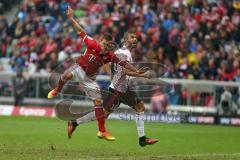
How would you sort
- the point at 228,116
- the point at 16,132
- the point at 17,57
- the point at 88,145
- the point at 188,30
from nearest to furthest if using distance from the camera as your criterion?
the point at 88,145 < the point at 16,132 < the point at 228,116 < the point at 188,30 < the point at 17,57

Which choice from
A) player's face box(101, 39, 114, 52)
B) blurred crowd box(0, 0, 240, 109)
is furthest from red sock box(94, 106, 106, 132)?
blurred crowd box(0, 0, 240, 109)

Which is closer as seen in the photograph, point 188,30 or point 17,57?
point 188,30

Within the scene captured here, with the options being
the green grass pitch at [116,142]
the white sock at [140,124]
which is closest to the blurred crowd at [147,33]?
the green grass pitch at [116,142]

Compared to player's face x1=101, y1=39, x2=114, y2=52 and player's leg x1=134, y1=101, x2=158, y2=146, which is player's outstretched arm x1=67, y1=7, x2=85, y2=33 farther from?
player's leg x1=134, y1=101, x2=158, y2=146

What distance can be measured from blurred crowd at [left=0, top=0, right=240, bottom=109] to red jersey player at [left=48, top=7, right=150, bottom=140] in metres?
8.21

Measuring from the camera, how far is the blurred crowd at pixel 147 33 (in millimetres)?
27828

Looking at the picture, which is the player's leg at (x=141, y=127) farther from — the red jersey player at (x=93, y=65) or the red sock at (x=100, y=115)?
the red sock at (x=100, y=115)

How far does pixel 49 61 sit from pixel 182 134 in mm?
10723

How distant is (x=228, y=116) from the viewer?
2609 centimetres

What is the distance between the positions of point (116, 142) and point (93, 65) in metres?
2.71

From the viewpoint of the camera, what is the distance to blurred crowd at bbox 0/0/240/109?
27828mm

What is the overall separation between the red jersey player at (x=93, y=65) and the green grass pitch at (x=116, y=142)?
735 mm

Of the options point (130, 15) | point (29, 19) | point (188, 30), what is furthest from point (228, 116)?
point (29, 19)

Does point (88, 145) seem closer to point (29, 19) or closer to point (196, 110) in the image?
point (196, 110)
